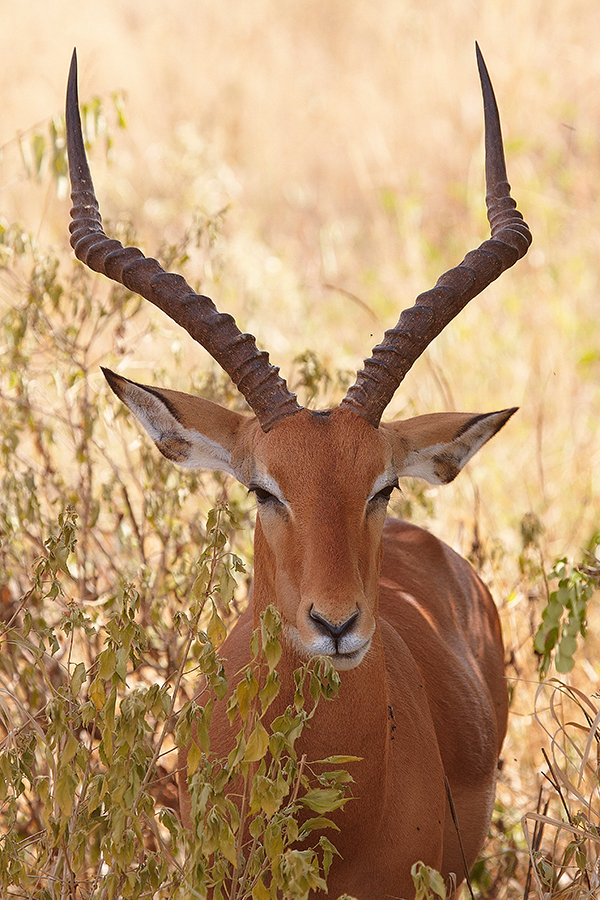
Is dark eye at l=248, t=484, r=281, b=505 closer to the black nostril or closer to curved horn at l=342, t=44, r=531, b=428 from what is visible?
curved horn at l=342, t=44, r=531, b=428

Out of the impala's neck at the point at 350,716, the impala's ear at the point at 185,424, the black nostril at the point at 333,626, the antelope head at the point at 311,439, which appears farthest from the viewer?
the impala's ear at the point at 185,424

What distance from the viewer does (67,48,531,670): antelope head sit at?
335 cm

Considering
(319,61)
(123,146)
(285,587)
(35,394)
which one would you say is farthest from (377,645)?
(319,61)

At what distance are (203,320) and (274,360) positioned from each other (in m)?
5.54

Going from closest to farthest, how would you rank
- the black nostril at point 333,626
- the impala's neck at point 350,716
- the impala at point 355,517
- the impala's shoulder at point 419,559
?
the black nostril at point 333,626, the impala at point 355,517, the impala's neck at point 350,716, the impala's shoulder at point 419,559

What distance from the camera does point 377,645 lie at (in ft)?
12.7

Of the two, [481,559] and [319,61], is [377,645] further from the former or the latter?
[319,61]

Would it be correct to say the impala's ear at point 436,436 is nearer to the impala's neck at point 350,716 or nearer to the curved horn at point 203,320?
the curved horn at point 203,320

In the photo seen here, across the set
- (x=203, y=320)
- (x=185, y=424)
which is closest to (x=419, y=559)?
(x=185, y=424)

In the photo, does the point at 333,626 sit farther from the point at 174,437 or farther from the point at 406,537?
the point at 406,537

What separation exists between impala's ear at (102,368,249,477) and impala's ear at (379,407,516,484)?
613 millimetres

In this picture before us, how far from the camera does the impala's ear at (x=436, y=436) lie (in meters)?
4.09

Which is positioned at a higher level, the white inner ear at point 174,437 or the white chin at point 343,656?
the white inner ear at point 174,437

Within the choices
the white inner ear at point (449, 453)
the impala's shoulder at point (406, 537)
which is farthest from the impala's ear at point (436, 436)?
the impala's shoulder at point (406, 537)
